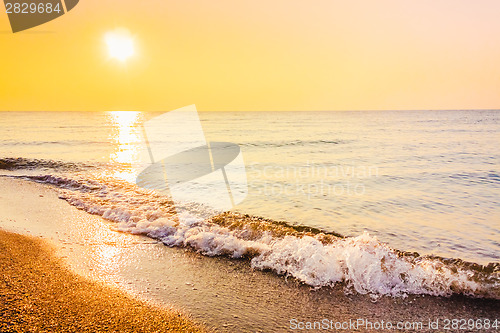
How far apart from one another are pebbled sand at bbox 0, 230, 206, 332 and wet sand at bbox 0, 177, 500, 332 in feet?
0.76

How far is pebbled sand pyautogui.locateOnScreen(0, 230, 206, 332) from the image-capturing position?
3.41m

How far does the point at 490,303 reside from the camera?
14.2 feet

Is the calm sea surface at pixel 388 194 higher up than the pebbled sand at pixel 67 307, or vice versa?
the pebbled sand at pixel 67 307

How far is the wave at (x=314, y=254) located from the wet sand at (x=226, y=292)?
0.69ft

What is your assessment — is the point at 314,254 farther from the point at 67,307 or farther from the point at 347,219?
the point at 67,307

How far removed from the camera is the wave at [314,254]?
4.66 metres

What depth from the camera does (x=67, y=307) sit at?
3.74 metres

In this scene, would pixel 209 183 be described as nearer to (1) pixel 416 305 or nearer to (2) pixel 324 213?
(2) pixel 324 213

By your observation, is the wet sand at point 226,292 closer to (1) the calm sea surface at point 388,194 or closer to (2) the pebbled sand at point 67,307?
(2) the pebbled sand at point 67,307

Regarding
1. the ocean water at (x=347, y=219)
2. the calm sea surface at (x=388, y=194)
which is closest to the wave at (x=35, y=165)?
the ocean water at (x=347, y=219)

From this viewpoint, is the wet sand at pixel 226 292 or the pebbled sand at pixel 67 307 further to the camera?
the wet sand at pixel 226 292

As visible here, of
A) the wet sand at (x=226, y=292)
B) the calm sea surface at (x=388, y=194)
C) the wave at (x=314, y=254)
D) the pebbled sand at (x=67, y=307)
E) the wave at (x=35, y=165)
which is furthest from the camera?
the wave at (x=35, y=165)

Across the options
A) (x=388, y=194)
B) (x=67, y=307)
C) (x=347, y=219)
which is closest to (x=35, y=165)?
(x=67, y=307)

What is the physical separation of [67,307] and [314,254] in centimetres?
346
